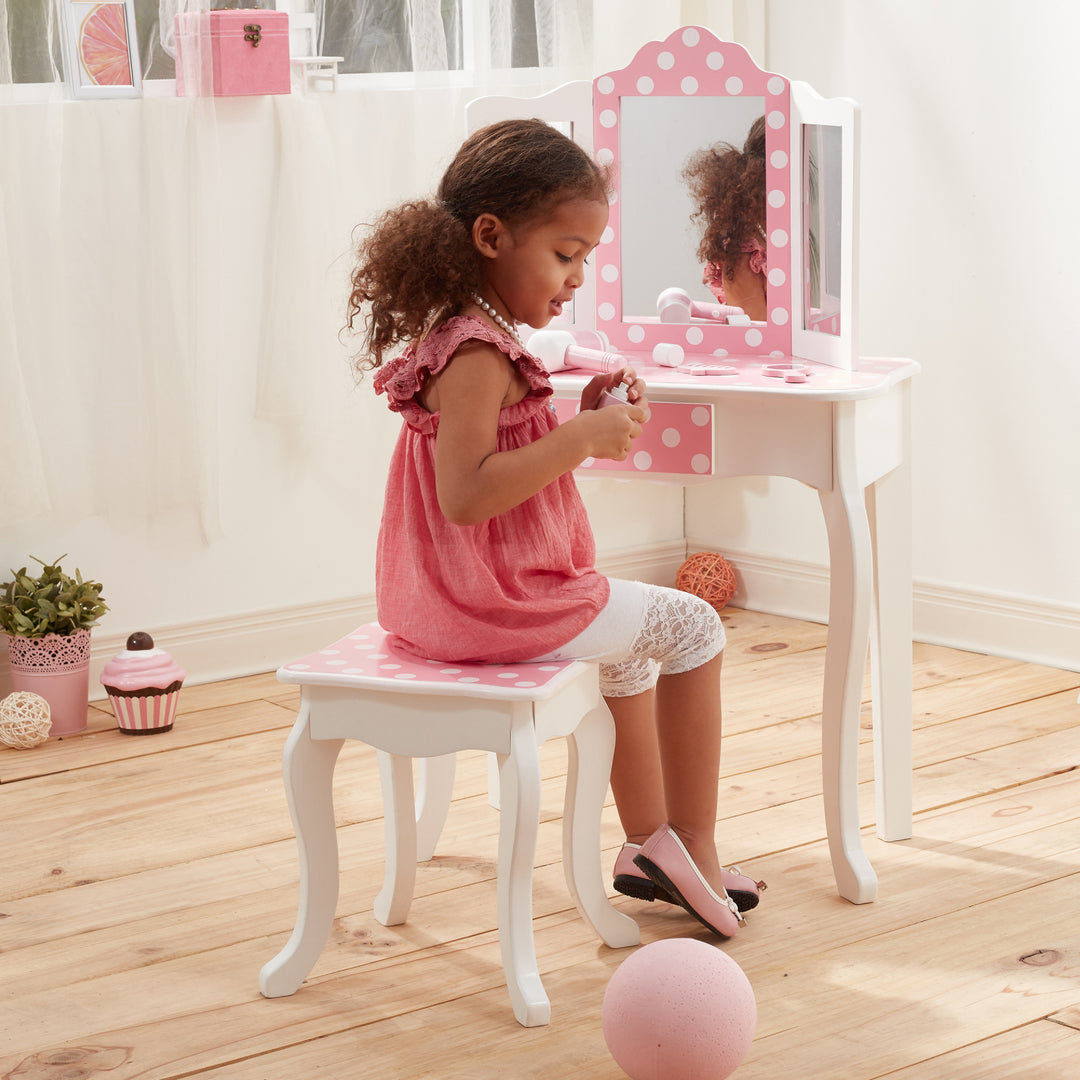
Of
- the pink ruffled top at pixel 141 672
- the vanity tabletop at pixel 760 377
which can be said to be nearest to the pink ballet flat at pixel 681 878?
the vanity tabletop at pixel 760 377

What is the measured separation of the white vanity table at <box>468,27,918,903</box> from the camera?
6.08ft

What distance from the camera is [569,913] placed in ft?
6.21

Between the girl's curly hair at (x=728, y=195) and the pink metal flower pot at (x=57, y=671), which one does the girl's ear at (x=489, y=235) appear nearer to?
the girl's curly hair at (x=728, y=195)

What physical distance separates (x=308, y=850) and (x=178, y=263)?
1.47m

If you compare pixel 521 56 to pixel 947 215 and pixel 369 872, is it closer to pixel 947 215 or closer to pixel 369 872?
pixel 947 215

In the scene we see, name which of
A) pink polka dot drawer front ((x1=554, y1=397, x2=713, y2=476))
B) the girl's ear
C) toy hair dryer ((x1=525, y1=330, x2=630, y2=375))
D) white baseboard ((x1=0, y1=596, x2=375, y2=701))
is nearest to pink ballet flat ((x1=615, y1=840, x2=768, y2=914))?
pink polka dot drawer front ((x1=554, y1=397, x2=713, y2=476))

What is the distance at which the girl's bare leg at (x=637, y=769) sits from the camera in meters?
1.82

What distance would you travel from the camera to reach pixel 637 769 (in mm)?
1840

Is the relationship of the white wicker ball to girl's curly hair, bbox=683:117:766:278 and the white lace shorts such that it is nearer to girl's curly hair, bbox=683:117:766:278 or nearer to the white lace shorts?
the white lace shorts

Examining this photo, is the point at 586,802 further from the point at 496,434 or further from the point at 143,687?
the point at 143,687

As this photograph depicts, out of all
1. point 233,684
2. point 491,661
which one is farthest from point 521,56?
point 491,661

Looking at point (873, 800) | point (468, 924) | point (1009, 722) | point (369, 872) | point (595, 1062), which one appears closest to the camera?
point (595, 1062)

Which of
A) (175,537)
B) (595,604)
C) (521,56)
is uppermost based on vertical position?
(521,56)

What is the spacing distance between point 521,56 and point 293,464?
97 cm
